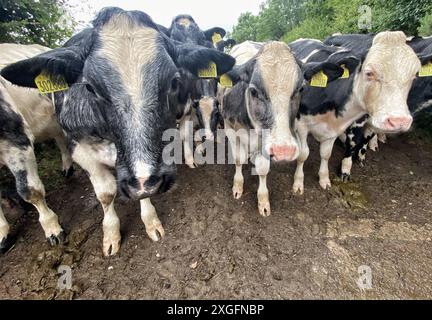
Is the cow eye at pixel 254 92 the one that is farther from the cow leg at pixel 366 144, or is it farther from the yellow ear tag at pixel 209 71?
the cow leg at pixel 366 144

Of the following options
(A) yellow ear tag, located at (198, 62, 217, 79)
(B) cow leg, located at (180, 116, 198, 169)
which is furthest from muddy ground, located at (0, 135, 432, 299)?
(A) yellow ear tag, located at (198, 62, 217, 79)

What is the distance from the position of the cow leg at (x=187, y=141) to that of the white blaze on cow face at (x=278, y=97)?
2171mm

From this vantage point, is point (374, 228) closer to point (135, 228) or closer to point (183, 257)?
point (183, 257)

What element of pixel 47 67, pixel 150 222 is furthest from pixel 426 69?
pixel 47 67

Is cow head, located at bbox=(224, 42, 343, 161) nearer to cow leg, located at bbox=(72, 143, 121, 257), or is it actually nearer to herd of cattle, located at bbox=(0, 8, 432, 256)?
herd of cattle, located at bbox=(0, 8, 432, 256)

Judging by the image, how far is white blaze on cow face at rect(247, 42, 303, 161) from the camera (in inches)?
109

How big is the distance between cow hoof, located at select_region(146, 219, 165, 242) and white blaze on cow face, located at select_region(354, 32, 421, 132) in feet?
9.32

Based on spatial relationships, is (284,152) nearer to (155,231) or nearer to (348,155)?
(155,231)

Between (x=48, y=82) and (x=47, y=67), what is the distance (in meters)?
0.16

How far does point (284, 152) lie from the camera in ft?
8.93

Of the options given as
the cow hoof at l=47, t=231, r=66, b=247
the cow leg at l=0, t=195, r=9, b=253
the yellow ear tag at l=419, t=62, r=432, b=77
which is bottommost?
the cow hoof at l=47, t=231, r=66, b=247

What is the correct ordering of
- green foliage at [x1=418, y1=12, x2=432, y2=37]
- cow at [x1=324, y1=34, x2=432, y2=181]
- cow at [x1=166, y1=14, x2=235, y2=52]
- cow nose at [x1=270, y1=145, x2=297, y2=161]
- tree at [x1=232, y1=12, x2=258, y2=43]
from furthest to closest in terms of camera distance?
1. tree at [x1=232, y1=12, x2=258, y2=43]
2. green foliage at [x1=418, y1=12, x2=432, y2=37]
3. cow at [x1=166, y1=14, x2=235, y2=52]
4. cow at [x1=324, y1=34, x2=432, y2=181]
5. cow nose at [x1=270, y1=145, x2=297, y2=161]

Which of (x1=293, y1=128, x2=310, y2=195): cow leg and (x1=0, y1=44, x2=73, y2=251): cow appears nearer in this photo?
(x1=0, y1=44, x2=73, y2=251): cow

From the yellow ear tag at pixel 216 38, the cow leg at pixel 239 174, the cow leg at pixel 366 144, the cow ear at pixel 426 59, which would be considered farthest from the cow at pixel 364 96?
the yellow ear tag at pixel 216 38
